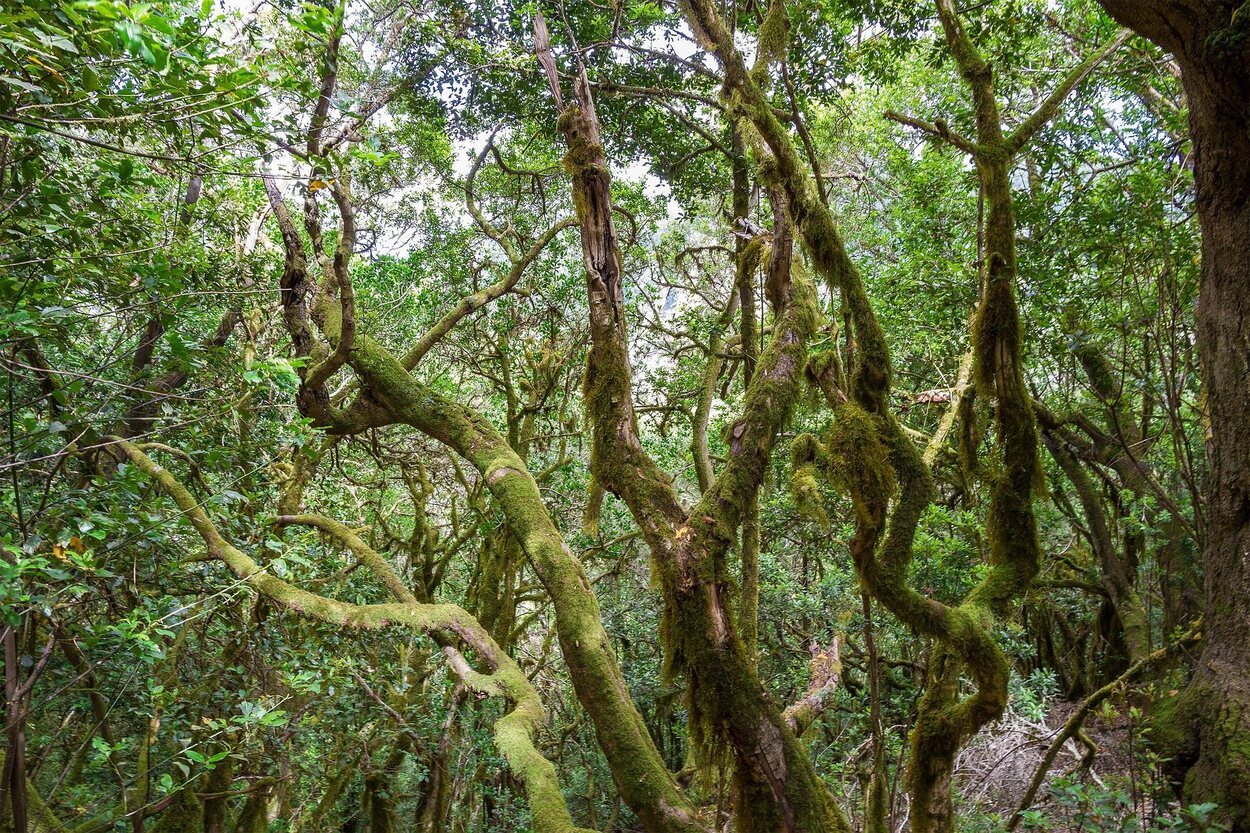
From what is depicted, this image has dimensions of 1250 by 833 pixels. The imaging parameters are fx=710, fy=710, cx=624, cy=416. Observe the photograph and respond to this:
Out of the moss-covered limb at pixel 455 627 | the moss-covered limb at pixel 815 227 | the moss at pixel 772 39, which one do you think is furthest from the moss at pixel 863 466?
the moss at pixel 772 39

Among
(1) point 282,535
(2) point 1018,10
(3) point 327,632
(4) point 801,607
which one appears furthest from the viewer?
(4) point 801,607

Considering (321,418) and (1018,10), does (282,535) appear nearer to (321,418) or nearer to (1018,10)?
(321,418)

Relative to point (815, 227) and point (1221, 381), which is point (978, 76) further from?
point (1221, 381)

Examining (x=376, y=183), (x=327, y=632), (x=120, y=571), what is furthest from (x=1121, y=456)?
(x=376, y=183)

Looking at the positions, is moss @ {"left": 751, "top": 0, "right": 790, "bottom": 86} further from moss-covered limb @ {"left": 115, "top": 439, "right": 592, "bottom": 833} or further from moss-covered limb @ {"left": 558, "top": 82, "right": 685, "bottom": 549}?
moss-covered limb @ {"left": 115, "top": 439, "right": 592, "bottom": 833}

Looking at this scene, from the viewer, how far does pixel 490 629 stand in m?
6.89

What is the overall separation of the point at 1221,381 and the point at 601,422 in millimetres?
2580

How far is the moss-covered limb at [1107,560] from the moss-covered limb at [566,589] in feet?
17.4

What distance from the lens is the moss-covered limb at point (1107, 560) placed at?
22.2 feet

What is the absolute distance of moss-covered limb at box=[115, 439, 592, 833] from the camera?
2.99 meters

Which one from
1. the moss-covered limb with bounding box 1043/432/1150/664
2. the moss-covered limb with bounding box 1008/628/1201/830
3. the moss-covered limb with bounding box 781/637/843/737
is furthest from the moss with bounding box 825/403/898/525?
the moss-covered limb with bounding box 1043/432/1150/664

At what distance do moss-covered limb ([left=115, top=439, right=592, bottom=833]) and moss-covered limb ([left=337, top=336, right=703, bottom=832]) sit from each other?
291 mm

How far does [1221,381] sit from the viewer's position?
9.40ft

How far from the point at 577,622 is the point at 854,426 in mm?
1590
